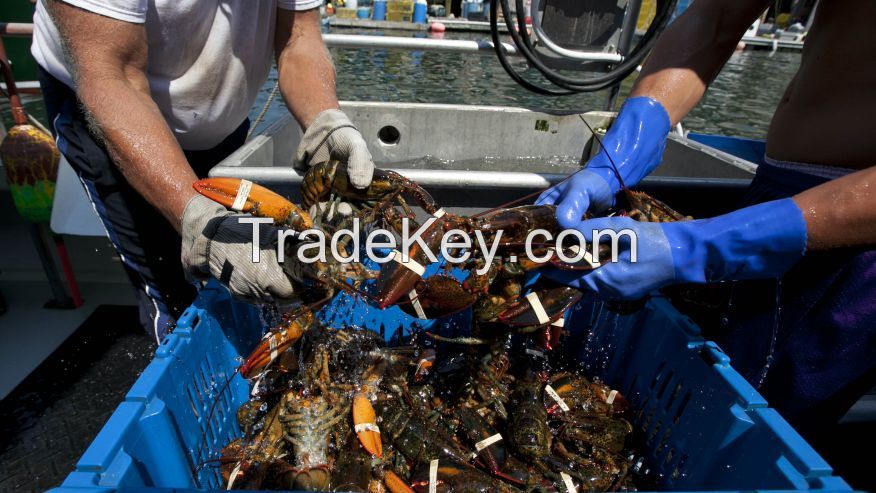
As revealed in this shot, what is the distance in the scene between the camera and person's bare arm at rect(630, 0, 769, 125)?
2154 millimetres

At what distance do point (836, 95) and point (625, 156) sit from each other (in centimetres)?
75

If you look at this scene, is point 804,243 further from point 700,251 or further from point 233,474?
point 233,474

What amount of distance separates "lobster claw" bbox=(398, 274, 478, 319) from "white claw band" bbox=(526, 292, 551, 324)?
21 cm

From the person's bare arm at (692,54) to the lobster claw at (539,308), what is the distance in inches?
46.5

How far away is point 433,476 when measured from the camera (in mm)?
1684

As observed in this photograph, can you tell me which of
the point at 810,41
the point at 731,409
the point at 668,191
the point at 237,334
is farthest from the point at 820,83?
the point at 237,334

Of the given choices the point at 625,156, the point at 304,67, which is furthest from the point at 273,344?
the point at 625,156

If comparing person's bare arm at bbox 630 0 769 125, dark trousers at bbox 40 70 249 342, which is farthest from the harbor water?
person's bare arm at bbox 630 0 769 125

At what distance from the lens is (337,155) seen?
2.00 m

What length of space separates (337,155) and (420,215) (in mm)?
588

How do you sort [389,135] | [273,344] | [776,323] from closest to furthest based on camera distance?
[273,344] < [776,323] < [389,135]

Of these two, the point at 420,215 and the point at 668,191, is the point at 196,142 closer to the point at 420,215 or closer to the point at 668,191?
the point at 420,215

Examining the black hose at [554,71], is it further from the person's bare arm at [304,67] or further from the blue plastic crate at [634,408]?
the blue plastic crate at [634,408]

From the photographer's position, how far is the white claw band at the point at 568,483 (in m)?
1.74
